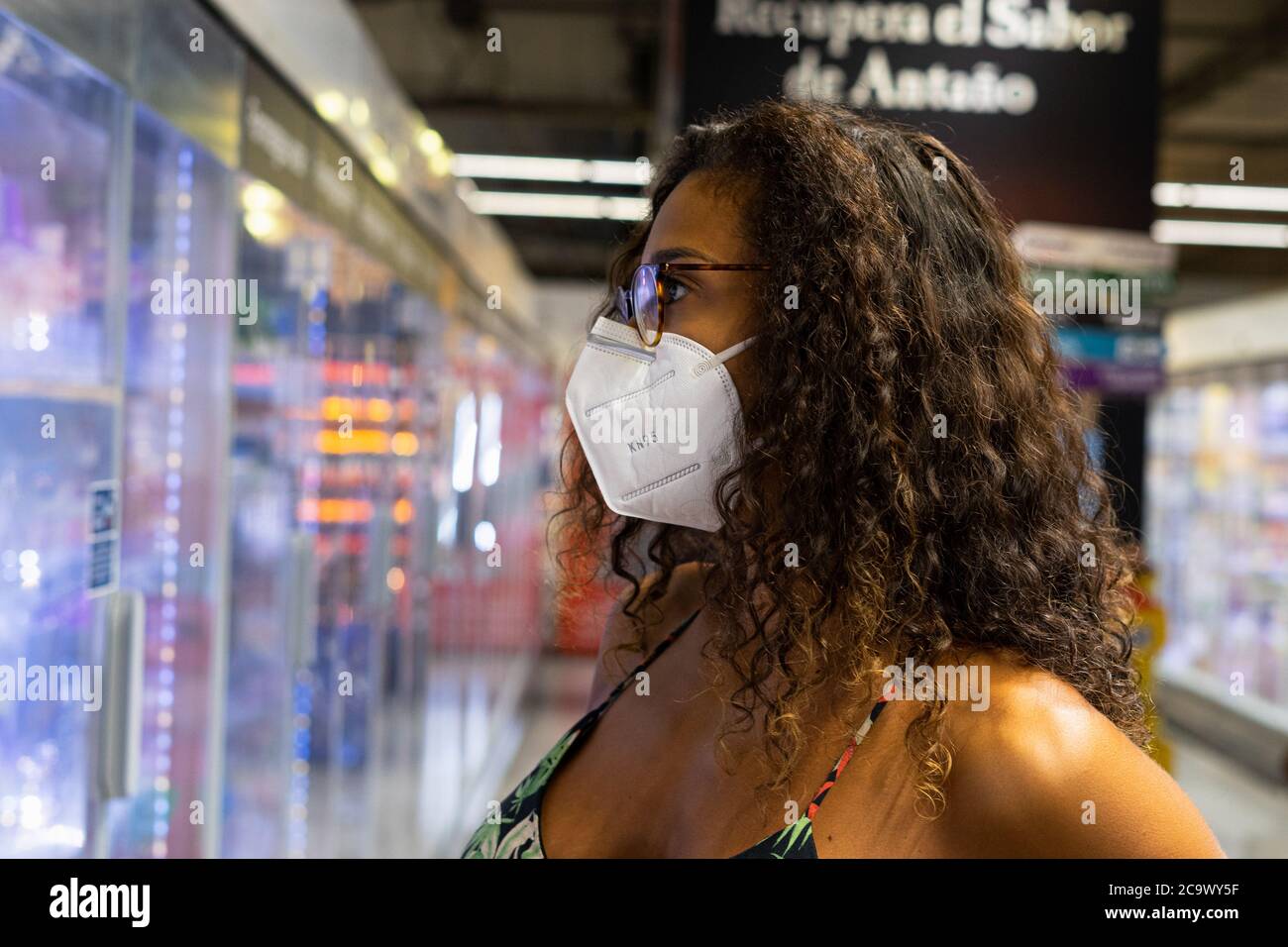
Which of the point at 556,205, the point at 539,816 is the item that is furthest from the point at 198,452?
the point at 556,205

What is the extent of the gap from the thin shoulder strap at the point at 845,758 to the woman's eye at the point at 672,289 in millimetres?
483

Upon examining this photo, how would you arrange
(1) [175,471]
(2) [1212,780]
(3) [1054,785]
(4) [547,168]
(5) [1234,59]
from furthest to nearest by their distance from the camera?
(4) [547,168] < (2) [1212,780] < (5) [1234,59] < (1) [175,471] < (3) [1054,785]

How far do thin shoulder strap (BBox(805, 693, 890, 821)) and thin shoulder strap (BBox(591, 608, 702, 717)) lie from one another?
0.34 metres

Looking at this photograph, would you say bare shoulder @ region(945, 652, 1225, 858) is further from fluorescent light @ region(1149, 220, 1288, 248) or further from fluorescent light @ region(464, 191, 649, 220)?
fluorescent light @ region(464, 191, 649, 220)

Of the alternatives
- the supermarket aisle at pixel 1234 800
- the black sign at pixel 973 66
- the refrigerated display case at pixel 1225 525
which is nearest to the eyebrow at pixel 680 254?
the black sign at pixel 973 66

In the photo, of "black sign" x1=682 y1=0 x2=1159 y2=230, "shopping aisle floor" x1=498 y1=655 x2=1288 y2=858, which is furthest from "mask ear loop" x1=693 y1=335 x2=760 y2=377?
"shopping aisle floor" x1=498 y1=655 x2=1288 y2=858

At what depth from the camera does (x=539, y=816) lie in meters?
1.25

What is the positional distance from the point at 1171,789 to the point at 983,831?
16 centimetres

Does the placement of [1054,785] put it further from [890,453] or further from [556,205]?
[556,205]

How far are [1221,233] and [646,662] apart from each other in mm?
8732

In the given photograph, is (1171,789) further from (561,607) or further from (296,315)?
(296,315)

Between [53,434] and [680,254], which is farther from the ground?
[680,254]
